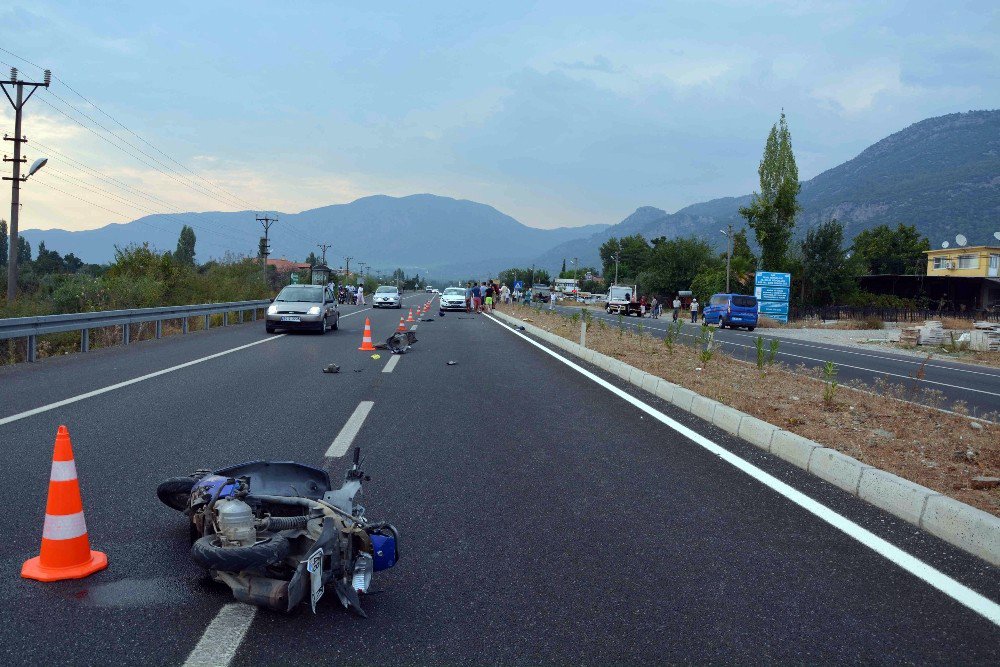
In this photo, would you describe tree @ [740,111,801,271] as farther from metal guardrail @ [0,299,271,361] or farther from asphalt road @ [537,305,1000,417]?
metal guardrail @ [0,299,271,361]

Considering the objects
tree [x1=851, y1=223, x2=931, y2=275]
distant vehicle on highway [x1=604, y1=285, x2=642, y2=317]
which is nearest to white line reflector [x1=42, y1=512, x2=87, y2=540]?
distant vehicle on highway [x1=604, y1=285, x2=642, y2=317]

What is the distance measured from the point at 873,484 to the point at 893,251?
339 ft

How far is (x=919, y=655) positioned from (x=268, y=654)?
8.61 ft

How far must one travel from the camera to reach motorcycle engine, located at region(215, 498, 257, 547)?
3.55 m

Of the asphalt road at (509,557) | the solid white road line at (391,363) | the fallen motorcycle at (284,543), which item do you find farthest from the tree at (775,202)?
the fallen motorcycle at (284,543)

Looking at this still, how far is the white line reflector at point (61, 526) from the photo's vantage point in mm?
3777

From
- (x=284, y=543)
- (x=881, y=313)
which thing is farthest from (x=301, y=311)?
(x=881, y=313)

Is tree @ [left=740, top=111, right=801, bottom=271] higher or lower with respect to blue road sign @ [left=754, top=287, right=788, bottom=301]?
higher

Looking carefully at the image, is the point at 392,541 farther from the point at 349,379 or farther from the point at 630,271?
the point at 630,271

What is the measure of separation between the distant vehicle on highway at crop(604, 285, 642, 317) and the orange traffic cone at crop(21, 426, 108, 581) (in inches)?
2141

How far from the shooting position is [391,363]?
48.9ft

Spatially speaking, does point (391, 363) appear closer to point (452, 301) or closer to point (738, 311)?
point (452, 301)

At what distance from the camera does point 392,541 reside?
372 centimetres

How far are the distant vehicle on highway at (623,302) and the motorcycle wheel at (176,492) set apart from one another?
53.6 meters
